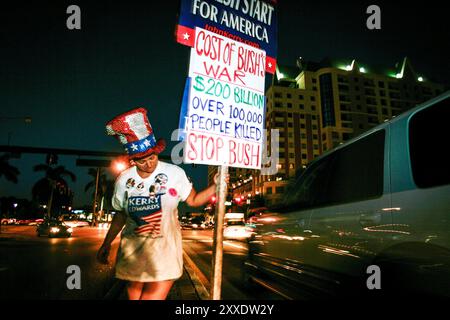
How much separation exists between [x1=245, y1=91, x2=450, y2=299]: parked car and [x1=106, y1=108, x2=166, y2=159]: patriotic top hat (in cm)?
196

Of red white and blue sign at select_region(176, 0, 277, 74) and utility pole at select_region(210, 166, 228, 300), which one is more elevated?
red white and blue sign at select_region(176, 0, 277, 74)

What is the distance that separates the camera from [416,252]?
219cm

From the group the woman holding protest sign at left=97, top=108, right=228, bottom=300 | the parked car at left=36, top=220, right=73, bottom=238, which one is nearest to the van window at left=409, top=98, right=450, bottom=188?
the woman holding protest sign at left=97, top=108, right=228, bottom=300

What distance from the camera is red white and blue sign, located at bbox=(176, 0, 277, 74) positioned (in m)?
2.59

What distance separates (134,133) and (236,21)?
4.72 ft

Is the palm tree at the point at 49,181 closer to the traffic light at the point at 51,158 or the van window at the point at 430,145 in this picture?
the traffic light at the point at 51,158

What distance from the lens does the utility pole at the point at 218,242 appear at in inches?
88.7

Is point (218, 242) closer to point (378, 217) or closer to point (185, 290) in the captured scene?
point (378, 217)

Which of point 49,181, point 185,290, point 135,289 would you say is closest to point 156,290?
point 135,289

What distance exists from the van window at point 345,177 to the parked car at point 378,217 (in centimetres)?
1

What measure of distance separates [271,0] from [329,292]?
9.99 feet

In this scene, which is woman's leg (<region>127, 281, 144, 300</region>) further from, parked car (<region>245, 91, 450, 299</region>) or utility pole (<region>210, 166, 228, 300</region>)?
parked car (<region>245, 91, 450, 299</region>)

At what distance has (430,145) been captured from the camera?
7.53 ft

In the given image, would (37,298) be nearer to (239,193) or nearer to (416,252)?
(416,252)
